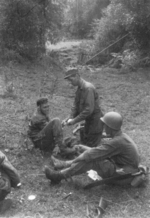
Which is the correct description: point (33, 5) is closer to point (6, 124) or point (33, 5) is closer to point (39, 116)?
point (6, 124)

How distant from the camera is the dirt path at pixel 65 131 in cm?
426

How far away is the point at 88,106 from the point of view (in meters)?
5.84

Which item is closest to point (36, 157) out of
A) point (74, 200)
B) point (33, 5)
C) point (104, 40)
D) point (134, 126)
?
point (74, 200)

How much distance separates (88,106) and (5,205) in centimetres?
257

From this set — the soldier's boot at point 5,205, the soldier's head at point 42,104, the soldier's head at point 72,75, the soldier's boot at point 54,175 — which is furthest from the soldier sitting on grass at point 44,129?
the soldier's boot at point 5,205

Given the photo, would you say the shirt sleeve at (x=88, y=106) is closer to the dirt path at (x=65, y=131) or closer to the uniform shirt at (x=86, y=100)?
the uniform shirt at (x=86, y=100)

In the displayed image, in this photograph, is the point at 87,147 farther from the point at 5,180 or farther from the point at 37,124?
the point at 5,180

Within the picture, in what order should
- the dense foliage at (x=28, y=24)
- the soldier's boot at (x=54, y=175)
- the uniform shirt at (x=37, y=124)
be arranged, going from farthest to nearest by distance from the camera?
the dense foliage at (x=28, y=24), the uniform shirt at (x=37, y=124), the soldier's boot at (x=54, y=175)

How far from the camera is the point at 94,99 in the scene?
5.99 m

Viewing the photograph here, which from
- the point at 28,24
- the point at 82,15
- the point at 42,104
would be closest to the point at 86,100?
the point at 42,104

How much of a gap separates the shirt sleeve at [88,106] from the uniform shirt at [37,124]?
2.12ft

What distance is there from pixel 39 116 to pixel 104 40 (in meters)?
13.7

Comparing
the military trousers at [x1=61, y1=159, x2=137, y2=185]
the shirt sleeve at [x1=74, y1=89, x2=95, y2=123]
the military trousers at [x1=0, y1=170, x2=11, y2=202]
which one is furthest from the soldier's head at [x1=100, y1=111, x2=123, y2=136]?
the military trousers at [x1=0, y1=170, x2=11, y2=202]

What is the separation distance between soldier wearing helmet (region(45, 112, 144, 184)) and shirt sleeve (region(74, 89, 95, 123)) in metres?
1.34
